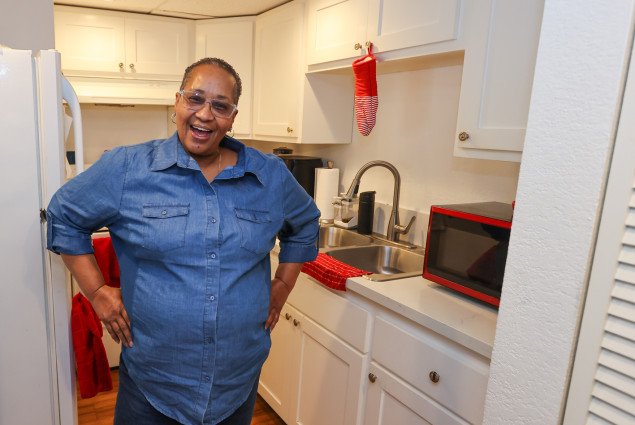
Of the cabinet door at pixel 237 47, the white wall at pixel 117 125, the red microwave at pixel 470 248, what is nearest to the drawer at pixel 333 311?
the red microwave at pixel 470 248

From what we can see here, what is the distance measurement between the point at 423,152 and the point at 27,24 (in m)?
1.87

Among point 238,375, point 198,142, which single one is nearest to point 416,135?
point 198,142

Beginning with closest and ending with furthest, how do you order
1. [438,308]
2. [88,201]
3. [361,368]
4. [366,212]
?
[88,201] < [438,308] < [361,368] < [366,212]

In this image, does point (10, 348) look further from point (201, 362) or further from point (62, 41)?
point (62, 41)

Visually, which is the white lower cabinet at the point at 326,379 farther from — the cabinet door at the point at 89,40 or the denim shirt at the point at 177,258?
the cabinet door at the point at 89,40

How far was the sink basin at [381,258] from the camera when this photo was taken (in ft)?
6.83

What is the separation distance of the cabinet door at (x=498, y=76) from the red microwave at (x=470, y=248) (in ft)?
0.66

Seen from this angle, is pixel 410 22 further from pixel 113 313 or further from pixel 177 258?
pixel 113 313

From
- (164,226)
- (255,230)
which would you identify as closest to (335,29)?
(255,230)

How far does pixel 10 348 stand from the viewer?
1.37 m

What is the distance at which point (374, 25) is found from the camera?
1916 millimetres

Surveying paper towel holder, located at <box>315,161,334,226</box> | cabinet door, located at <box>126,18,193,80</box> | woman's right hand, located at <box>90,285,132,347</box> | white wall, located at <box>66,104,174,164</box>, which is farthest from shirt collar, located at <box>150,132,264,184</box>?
white wall, located at <box>66,104,174,164</box>

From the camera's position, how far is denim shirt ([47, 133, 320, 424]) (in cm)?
112

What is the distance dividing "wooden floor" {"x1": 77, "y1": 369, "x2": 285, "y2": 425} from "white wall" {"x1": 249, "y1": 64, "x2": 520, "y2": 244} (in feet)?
3.48
